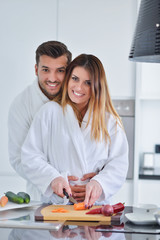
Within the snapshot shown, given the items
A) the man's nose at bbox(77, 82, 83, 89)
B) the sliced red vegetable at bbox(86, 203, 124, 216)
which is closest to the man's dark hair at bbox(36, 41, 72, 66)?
the man's nose at bbox(77, 82, 83, 89)

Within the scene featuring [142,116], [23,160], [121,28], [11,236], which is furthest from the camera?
[142,116]

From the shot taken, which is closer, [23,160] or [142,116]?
[23,160]

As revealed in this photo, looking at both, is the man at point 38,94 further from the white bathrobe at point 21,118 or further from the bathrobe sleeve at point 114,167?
the bathrobe sleeve at point 114,167

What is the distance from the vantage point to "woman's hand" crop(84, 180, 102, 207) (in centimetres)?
182

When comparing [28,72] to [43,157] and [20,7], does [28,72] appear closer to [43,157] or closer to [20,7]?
[20,7]

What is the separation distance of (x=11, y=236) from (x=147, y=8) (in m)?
0.92

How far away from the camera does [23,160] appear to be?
2008 millimetres

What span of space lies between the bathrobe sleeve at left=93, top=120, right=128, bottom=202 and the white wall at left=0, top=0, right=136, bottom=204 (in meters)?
1.24

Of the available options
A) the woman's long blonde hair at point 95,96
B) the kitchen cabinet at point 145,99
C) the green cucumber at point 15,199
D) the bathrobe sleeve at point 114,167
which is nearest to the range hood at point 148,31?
the woman's long blonde hair at point 95,96

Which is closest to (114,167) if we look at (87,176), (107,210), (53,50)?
(87,176)

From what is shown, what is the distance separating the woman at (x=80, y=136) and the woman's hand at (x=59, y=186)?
0.10 metres

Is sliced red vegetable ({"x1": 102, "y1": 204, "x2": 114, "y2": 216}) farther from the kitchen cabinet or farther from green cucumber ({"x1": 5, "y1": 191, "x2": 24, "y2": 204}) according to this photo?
the kitchen cabinet

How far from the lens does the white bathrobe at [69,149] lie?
2.02 m

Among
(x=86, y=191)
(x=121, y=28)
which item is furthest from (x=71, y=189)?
(x=121, y=28)
